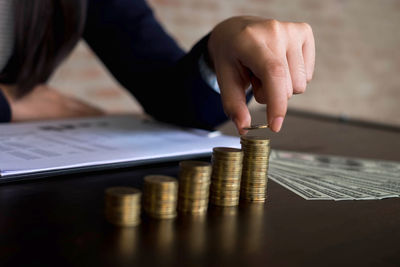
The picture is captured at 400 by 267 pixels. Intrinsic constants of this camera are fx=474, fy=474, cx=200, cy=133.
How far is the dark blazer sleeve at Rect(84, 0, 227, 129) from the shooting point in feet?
3.24

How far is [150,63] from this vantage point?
1200mm

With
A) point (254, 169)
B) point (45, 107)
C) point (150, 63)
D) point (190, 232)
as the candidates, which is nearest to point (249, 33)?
point (254, 169)

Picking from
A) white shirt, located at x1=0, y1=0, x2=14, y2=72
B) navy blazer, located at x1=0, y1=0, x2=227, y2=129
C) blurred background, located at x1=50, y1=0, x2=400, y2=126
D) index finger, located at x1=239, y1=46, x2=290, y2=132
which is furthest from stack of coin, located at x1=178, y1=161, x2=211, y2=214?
blurred background, located at x1=50, y1=0, x2=400, y2=126

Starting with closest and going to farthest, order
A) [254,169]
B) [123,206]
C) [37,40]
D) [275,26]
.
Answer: [123,206] → [254,169] → [275,26] → [37,40]

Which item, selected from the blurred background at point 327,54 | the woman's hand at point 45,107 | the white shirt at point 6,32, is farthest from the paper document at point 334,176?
the blurred background at point 327,54

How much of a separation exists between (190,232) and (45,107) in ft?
2.74

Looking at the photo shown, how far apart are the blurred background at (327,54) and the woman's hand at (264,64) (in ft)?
6.44

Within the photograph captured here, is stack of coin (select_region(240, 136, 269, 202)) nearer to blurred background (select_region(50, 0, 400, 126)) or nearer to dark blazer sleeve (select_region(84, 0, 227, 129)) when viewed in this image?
dark blazer sleeve (select_region(84, 0, 227, 129))

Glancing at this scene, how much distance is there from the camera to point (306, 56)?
0.73 metres

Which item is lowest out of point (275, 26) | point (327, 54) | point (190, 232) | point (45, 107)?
point (190, 232)

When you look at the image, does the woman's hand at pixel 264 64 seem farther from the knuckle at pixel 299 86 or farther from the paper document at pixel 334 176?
the paper document at pixel 334 176

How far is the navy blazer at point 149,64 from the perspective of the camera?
0.99m

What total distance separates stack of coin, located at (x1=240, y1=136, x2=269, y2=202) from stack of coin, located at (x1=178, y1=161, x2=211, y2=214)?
7 centimetres

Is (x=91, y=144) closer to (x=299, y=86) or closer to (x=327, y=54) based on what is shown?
(x=299, y=86)
